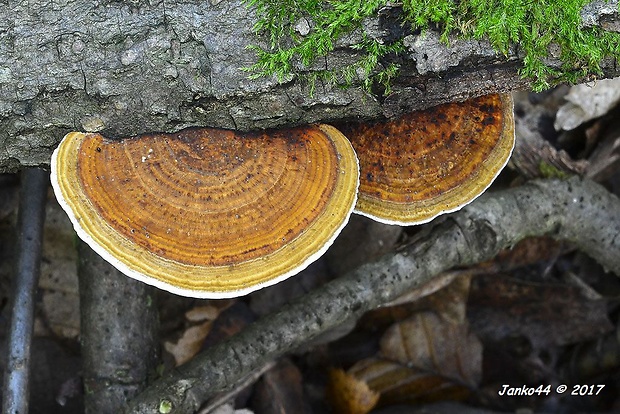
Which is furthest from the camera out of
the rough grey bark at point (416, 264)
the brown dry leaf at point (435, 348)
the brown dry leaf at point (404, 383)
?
the brown dry leaf at point (435, 348)

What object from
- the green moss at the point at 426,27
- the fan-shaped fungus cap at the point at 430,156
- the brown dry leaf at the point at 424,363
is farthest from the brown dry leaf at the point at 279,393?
the green moss at the point at 426,27

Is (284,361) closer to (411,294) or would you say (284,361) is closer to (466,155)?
(411,294)

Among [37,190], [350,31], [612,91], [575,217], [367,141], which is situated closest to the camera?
[350,31]

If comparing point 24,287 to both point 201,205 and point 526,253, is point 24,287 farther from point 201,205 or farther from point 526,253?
point 526,253

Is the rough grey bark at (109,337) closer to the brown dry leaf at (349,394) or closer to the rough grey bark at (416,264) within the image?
the rough grey bark at (416,264)

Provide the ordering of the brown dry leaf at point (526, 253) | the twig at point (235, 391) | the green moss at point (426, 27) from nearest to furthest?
the green moss at point (426, 27) → the twig at point (235, 391) → the brown dry leaf at point (526, 253)

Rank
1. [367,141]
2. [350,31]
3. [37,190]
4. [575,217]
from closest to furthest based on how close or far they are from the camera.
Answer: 1. [350,31]
2. [367,141]
3. [37,190]
4. [575,217]

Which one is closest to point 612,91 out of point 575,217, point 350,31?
point 575,217

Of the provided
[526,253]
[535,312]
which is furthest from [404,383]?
[526,253]

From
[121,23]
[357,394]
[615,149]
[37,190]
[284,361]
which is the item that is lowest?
[357,394]
